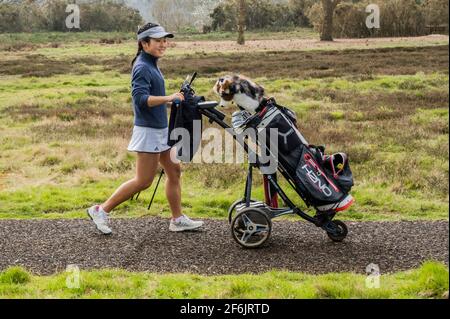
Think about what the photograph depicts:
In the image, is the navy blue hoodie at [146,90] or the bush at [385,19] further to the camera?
the bush at [385,19]

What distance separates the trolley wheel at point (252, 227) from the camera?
7.13 metres

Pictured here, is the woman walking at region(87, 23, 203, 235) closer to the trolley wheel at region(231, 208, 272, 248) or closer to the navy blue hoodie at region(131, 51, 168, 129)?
the navy blue hoodie at region(131, 51, 168, 129)

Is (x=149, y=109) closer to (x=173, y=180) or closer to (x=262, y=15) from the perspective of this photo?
(x=173, y=180)

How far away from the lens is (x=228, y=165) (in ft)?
40.3

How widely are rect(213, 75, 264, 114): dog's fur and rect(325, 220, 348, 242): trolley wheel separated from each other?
1439 millimetres

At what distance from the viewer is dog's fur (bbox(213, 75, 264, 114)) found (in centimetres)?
712

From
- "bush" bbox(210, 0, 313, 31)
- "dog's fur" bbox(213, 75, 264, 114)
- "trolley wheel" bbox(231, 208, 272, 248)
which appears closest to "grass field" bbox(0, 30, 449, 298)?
"trolley wheel" bbox(231, 208, 272, 248)

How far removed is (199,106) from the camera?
23.4 ft

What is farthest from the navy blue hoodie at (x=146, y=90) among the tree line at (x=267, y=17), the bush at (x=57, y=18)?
the bush at (x=57, y=18)

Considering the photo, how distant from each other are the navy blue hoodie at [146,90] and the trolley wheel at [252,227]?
128 centimetres

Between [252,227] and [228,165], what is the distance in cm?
519

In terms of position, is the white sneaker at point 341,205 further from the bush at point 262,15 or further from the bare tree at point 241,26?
the bush at point 262,15

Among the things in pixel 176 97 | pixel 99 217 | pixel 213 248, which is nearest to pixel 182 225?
pixel 213 248

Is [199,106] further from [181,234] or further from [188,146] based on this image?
[181,234]
